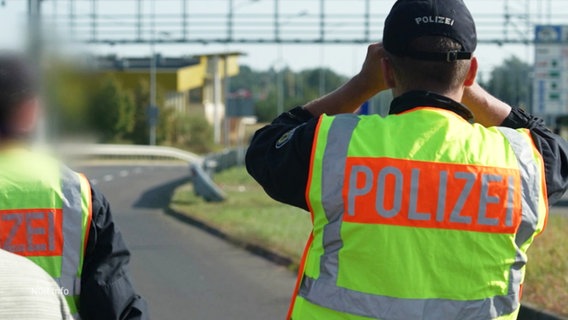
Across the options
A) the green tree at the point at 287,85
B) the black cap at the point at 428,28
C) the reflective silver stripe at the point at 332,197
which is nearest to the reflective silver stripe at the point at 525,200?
the black cap at the point at 428,28

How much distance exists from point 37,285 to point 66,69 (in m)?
4.16

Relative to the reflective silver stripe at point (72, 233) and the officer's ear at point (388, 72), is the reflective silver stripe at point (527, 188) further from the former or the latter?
the reflective silver stripe at point (72, 233)

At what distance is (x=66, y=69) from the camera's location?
6129 millimetres

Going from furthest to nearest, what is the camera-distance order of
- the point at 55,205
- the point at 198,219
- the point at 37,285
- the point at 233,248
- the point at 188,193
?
1. the point at 188,193
2. the point at 198,219
3. the point at 233,248
4. the point at 55,205
5. the point at 37,285

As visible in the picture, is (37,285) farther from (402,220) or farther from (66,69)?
(66,69)

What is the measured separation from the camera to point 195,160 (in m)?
40.6

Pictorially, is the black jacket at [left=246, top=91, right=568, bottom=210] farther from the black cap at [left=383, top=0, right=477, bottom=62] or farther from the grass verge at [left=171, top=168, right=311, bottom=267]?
the grass verge at [left=171, top=168, right=311, bottom=267]

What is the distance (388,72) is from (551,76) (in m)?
31.8

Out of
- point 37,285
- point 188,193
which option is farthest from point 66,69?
point 188,193

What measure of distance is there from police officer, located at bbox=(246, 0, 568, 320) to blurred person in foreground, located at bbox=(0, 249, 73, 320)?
4.16ft

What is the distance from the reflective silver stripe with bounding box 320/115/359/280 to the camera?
327cm

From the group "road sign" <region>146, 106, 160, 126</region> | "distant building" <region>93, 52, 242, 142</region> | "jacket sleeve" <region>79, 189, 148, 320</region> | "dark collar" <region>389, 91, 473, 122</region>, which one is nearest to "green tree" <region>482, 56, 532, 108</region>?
"distant building" <region>93, 52, 242, 142</region>

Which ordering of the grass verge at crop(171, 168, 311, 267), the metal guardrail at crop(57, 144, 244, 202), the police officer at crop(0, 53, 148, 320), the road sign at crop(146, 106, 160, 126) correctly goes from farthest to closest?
the road sign at crop(146, 106, 160, 126) < the grass verge at crop(171, 168, 311, 267) < the metal guardrail at crop(57, 144, 244, 202) < the police officer at crop(0, 53, 148, 320)

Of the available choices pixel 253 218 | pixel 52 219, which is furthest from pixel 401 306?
pixel 253 218
